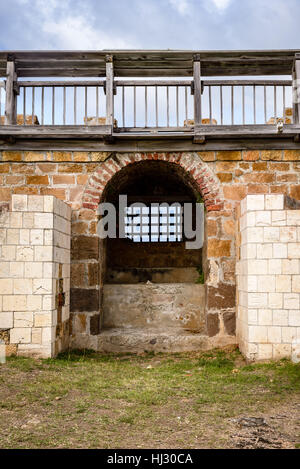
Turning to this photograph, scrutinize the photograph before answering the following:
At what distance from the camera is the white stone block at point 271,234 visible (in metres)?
6.33

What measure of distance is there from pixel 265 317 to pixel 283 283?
53 centimetres

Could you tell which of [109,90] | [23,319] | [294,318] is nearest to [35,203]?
[23,319]

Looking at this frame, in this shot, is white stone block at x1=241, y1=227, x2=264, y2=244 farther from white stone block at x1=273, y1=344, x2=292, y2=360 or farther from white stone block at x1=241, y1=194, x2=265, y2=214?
white stone block at x1=273, y1=344, x2=292, y2=360

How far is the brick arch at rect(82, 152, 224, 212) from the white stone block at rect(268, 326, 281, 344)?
229cm

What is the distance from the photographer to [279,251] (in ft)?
20.7

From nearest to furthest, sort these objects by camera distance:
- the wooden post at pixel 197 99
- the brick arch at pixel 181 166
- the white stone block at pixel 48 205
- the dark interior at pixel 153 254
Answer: the white stone block at pixel 48 205 → the wooden post at pixel 197 99 → the brick arch at pixel 181 166 → the dark interior at pixel 153 254

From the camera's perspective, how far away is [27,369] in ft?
18.8

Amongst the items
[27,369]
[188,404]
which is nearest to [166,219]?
[27,369]

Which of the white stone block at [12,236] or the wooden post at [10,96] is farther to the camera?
the wooden post at [10,96]

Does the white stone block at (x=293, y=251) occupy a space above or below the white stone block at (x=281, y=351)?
above

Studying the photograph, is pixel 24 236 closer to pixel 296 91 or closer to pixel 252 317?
pixel 252 317

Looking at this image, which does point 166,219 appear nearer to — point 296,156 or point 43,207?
point 296,156

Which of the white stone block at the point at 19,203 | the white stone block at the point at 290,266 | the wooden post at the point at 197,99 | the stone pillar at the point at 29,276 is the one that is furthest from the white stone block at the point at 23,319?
the wooden post at the point at 197,99

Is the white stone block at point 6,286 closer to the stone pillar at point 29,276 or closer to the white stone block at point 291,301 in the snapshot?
the stone pillar at point 29,276
